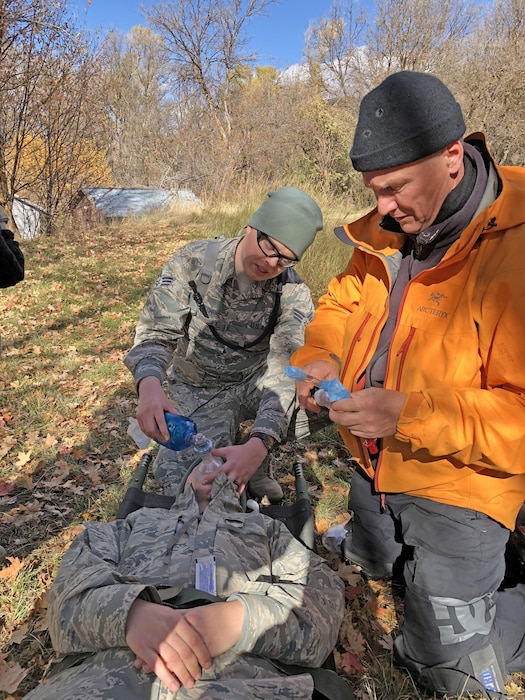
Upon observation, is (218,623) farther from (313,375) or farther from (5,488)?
(5,488)

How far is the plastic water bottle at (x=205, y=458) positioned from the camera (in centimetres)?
268

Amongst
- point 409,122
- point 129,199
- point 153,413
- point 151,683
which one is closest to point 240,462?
point 153,413

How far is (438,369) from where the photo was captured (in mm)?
1950

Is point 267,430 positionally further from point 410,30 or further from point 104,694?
point 410,30

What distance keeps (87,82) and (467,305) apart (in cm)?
1557

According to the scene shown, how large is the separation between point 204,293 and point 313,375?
1394 mm

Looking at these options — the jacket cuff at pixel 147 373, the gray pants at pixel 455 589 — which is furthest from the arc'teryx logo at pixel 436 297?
the jacket cuff at pixel 147 373

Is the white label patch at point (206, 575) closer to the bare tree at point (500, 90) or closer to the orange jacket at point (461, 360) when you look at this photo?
the orange jacket at point (461, 360)

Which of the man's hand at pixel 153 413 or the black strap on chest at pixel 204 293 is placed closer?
the man's hand at pixel 153 413

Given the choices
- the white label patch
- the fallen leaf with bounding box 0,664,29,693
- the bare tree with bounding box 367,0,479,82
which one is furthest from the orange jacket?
the bare tree with bounding box 367,0,479,82

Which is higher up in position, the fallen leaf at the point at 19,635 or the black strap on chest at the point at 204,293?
the black strap on chest at the point at 204,293

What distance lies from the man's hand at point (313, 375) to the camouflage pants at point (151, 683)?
1.13m

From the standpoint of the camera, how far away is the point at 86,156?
15.9 metres

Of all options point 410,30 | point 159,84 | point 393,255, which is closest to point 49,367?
point 393,255
